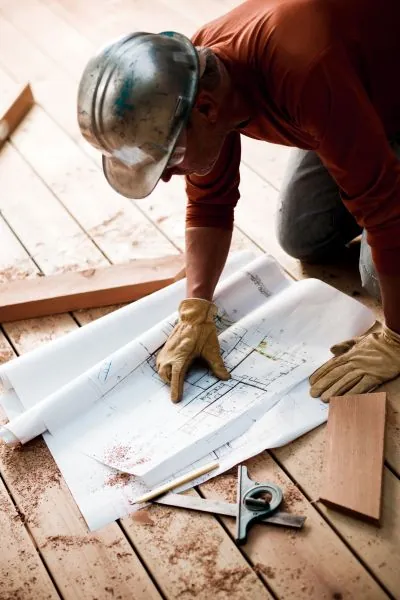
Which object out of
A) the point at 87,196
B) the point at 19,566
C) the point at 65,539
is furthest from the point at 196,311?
the point at 87,196

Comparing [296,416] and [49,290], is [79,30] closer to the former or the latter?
[49,290]

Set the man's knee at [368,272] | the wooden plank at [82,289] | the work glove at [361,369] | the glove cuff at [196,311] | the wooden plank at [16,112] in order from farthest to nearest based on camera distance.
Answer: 1. the wooden plank at [16,112]
2. the wooden plank at [82,289]
3. the man's knee at [368,272]
4. the glove cuff at [196,311]
5. the work glove at [361,369]

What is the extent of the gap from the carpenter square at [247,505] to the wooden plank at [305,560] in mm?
20

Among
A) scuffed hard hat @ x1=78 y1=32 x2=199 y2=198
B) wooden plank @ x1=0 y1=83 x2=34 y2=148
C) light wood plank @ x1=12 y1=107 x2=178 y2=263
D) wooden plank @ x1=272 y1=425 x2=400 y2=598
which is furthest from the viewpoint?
wooden plank @ x1=0 y1=83 x2=34 y2=148

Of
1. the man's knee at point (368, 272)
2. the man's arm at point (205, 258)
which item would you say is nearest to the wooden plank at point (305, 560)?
the man's arm at point (205, 258)

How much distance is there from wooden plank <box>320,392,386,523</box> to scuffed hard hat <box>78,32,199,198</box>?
2.66ft

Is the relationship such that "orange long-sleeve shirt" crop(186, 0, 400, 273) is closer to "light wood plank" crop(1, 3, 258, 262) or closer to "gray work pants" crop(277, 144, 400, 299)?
"gray work pants" crop(277, 144, 400, 299)

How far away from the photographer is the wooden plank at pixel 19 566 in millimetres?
1806

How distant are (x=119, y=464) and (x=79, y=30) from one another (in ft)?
9.42

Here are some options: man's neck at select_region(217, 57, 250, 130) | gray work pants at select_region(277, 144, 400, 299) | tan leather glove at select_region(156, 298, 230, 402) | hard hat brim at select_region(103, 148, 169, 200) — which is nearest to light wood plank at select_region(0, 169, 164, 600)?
tan leather glove at select_region(156, 298, 230, 402)

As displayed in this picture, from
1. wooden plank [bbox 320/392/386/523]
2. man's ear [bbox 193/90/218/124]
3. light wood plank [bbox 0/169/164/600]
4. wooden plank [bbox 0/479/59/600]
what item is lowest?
wooden plank [bbox 0/479/59/600]

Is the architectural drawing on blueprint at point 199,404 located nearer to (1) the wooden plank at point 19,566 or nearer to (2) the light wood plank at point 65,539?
(2) the light wood plank at point 65,539

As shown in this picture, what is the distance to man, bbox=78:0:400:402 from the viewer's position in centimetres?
170

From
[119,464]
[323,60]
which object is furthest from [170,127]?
[119,464]
